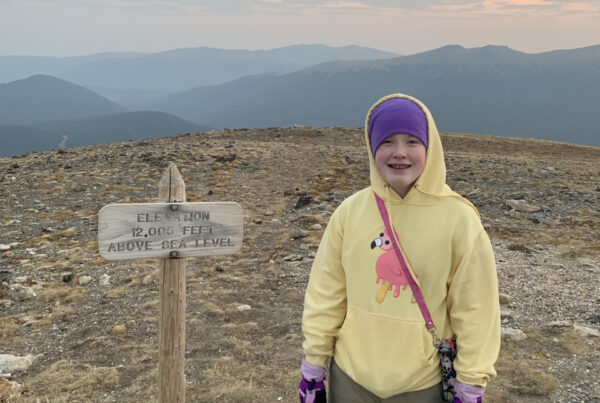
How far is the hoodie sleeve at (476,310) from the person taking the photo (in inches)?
106

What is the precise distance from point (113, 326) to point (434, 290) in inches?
224

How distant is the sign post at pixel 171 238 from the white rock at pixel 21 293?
16.7ft

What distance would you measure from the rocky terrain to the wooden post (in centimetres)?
126

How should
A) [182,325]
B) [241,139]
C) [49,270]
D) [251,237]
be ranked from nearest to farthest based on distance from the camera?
[182,325] → [49,270] → [251,237] → [241,139]

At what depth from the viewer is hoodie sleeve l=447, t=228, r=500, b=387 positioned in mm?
2693

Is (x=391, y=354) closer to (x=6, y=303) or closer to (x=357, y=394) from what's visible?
(x=357, y=394)

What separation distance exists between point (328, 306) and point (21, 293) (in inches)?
276

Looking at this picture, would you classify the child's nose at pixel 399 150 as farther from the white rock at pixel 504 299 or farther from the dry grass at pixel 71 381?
the white rock at pixel 504 299

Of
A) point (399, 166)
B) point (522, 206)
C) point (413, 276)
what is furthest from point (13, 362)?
point (522, 206)

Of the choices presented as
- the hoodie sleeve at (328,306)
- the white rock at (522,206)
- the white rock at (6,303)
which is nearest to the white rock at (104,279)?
the white rock at (6,303)

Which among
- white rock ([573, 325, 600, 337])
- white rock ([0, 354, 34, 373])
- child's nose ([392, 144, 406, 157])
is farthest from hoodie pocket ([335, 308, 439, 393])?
white rock ([573, 325, 600, 337])

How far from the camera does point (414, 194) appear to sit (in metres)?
2.87

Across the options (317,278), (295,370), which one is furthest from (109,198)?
(317,278)

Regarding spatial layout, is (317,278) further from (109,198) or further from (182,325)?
(109,198)
